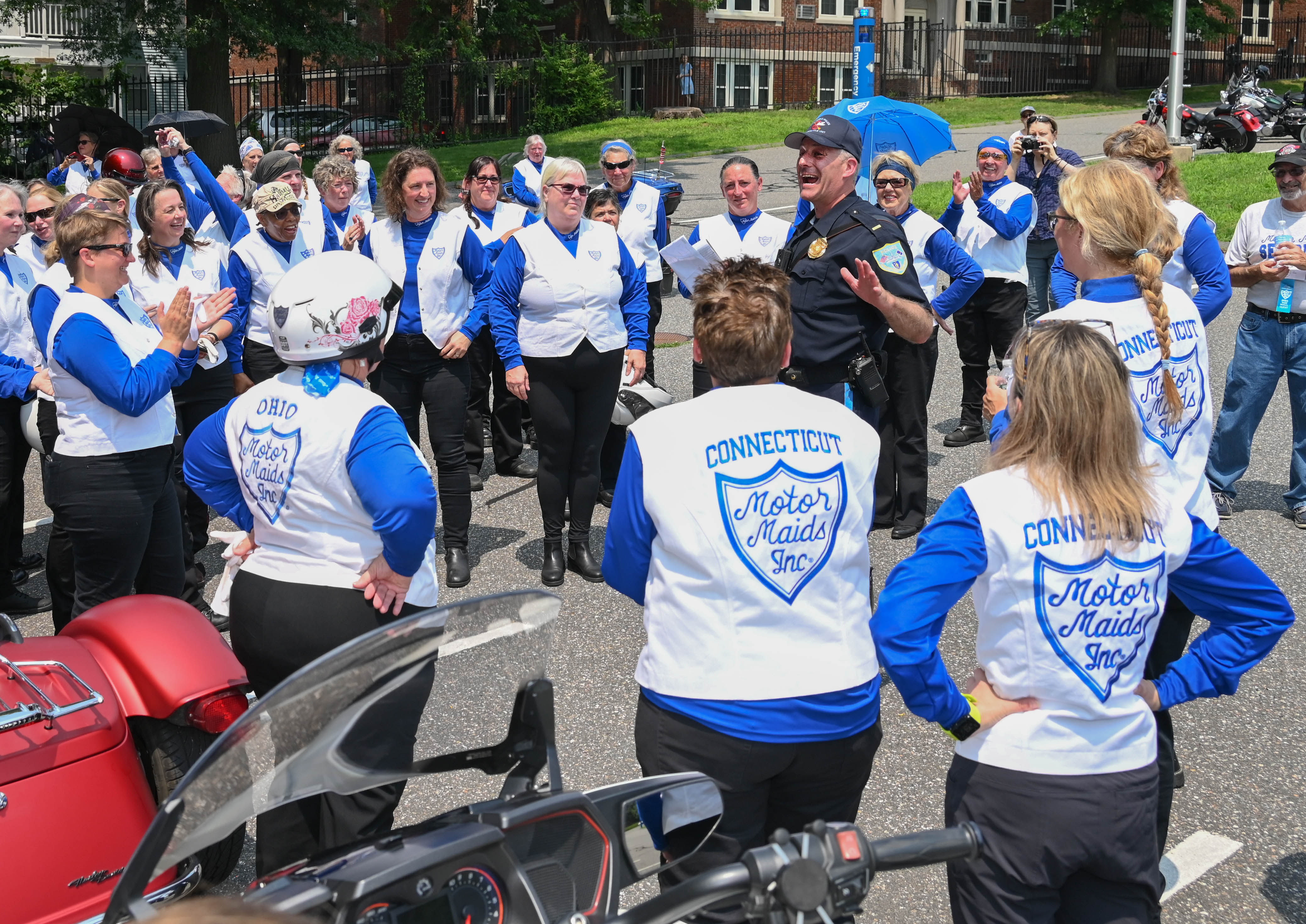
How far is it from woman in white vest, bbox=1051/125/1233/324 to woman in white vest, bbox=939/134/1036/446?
3.17m

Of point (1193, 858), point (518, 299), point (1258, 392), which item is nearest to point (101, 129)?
point (518, 299)

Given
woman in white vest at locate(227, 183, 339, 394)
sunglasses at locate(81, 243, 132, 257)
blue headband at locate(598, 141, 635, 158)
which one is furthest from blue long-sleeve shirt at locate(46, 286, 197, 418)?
blue headband at locate(598, 141, 635, 158)

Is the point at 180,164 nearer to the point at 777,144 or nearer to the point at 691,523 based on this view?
the point at 691,523

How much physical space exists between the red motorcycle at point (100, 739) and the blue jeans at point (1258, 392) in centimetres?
611

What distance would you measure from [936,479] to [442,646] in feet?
22.2

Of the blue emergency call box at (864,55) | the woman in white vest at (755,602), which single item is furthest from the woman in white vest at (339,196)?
the blue emergency call box at (864,55)

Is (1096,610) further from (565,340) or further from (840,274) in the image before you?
(565,340)

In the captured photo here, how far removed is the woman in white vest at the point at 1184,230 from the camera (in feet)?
18.2

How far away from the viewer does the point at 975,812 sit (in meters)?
2.62

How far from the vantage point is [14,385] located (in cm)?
640

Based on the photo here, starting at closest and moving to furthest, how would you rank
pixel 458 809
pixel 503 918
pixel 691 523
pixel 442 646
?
1. pixel 503 918
2. pixel 458 809
3. pixel 442 646
4. pixel 691 523

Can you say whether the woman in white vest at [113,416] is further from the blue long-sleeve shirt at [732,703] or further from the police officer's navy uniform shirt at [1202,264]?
the police officer's navy uniform shirt at [1202,264]

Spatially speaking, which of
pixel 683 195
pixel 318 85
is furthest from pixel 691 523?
pixel 318 85

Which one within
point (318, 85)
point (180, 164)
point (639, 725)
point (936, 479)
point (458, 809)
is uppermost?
point (318, 85)
